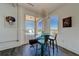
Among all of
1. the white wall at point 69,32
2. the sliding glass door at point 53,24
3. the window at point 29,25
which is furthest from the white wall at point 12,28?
the white wall at point 69,32

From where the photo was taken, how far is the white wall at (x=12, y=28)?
212cm

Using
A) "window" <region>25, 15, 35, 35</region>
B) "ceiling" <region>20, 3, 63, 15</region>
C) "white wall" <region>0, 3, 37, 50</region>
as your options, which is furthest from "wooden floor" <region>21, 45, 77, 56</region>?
"ceiling" <region>20, 3, 63, 15</region>

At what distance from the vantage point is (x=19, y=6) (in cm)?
212

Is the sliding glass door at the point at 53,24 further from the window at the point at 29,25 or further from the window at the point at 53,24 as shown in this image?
the window at the point at 29,25

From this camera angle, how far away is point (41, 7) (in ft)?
6.91

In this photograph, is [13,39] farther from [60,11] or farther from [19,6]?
[60,11]

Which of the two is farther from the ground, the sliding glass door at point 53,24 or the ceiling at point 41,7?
the ceiling at point 41,7

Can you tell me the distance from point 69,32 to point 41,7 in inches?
33.8

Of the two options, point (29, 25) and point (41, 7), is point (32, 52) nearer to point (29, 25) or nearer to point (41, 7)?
point (29, 25)

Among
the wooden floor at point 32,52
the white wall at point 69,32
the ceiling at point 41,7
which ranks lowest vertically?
the wooden floor at point 32,52

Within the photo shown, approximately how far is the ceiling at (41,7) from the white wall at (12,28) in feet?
0.34

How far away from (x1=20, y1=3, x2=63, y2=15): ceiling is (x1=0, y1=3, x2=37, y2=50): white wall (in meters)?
0.10

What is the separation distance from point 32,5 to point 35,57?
3.34 feet

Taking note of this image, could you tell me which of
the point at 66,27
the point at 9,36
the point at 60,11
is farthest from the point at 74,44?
the point at 9,36
